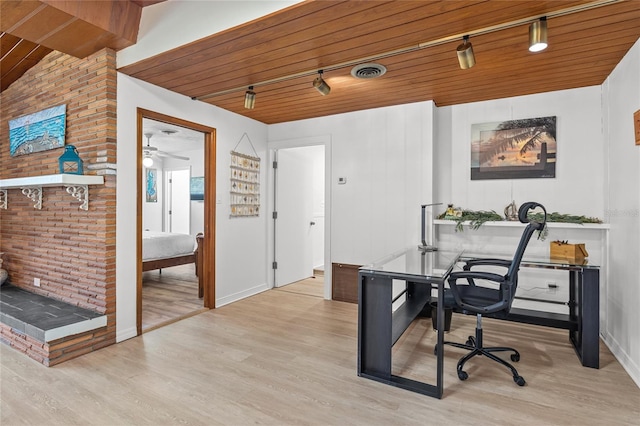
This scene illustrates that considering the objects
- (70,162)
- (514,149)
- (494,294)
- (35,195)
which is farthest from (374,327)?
(35,195)

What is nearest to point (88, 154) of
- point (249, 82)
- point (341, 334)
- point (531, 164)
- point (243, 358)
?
point (249, 82)

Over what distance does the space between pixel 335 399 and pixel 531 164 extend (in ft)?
10.0

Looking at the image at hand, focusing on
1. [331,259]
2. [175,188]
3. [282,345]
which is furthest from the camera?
[175,188]

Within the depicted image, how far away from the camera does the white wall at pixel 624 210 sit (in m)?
2.40

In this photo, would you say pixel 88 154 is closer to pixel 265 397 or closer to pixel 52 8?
pixel 52 8

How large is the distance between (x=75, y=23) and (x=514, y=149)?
13.4ft

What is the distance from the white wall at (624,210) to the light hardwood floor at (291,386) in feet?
0.73

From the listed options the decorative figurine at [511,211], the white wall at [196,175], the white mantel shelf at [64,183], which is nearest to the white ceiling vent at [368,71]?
the decorative figurine at [511,211]

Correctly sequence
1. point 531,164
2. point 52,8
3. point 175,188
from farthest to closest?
1. point 175,188
2. point 531,164
3. point 52,8

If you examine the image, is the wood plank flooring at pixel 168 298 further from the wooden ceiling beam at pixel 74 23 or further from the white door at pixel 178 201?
the wooden ceiling beam at pixel 74 23

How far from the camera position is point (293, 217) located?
530 cm

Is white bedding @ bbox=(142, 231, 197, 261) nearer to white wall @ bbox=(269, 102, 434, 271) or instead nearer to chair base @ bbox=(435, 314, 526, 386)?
white wall @ bbox=(269, 102, 434, 271)

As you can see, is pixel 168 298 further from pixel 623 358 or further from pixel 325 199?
pixel 623 358

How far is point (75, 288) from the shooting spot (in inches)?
125
